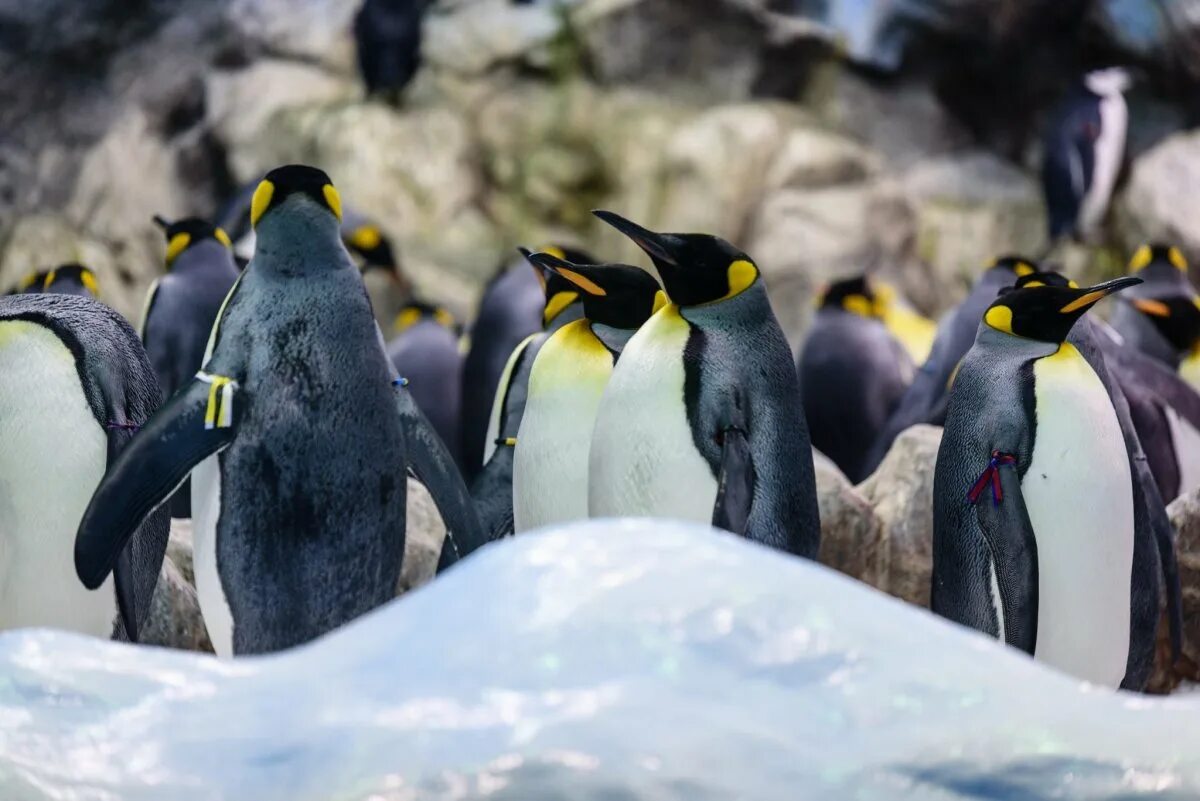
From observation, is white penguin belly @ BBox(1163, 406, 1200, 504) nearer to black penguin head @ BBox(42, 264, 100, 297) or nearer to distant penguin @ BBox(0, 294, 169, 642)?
distant penguin @ BBox(0, 294, 169, 642)

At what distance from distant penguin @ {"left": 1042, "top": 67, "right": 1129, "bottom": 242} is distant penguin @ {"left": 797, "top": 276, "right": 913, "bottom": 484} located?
3961 mm

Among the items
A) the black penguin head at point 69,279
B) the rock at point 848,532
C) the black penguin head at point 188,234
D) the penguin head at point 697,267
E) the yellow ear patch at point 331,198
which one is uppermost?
the yellow ear patch at point 331,198

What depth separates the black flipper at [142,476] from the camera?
3.05 m

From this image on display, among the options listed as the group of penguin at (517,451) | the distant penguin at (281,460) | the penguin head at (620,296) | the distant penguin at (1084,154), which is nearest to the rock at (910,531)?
the group of penguin at (517,451)

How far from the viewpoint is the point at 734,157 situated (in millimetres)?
11031

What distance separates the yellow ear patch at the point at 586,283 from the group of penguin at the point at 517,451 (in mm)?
13

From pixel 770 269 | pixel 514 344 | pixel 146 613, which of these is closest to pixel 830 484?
pixel 146 613

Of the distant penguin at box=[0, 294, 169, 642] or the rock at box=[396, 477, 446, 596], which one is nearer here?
the distant penguin at box=[0, 294, 169, 642]

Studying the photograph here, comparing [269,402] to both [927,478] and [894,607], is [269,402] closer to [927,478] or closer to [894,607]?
[894,607]

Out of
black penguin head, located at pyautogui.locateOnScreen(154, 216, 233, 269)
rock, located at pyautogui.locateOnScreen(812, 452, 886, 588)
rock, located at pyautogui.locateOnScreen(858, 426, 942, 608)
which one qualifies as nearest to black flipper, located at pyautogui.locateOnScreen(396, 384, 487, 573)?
rock, located at pyautogui.locateOnScreen(812, 452, 886, 588)

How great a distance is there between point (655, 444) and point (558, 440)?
0.57 meters

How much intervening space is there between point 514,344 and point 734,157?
14.8 feet

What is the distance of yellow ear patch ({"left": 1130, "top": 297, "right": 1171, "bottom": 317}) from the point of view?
24.3 ft

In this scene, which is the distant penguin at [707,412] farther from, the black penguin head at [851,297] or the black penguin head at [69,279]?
the black penguin head at [851,297]
